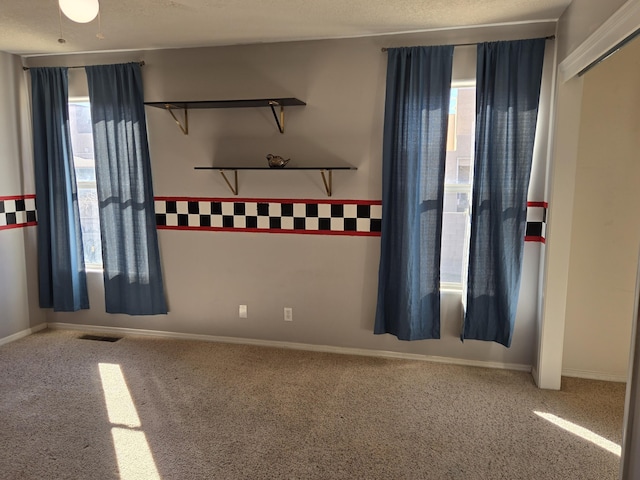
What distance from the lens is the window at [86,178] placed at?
146 inches

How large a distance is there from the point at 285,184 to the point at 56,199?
188 cm

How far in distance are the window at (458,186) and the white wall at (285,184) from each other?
0.18 metres

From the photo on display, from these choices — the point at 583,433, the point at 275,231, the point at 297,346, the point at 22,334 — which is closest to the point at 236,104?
the point at 275,231

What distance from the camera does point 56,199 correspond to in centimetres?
367

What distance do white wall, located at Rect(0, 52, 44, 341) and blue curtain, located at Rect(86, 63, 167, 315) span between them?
0.66 metres

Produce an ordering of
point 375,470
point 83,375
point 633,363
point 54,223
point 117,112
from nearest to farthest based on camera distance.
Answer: point 633,363 → point 375,470 → point 83,375 → point 117,112 → point 54,223

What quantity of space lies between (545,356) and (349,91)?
2.12 m

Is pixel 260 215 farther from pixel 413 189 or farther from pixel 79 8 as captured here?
pixel 79 8

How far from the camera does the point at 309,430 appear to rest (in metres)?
2.40

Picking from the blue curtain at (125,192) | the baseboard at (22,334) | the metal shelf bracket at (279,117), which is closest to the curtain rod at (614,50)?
the metal shelf bracket at (279,117)

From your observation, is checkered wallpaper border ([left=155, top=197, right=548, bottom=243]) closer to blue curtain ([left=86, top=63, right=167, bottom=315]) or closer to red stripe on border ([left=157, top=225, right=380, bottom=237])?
red stripe on border ([left=157, top=225, right=380, bottom=237])

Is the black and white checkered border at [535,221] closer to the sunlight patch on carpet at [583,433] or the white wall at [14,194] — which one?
the sunlight patch on carpet at [583,433]

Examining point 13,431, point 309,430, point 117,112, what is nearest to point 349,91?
point 117,112

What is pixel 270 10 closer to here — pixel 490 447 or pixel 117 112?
pixel 117 112
